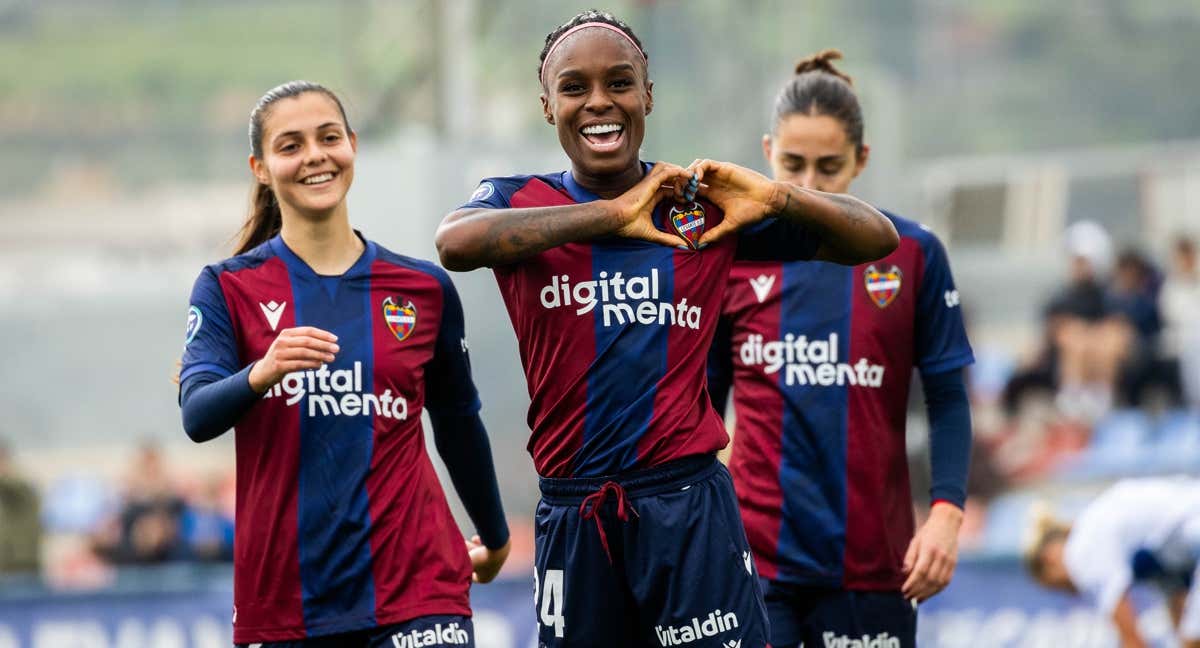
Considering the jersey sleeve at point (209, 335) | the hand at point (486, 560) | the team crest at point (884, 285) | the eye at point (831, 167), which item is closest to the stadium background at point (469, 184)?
the jersey sleeve at point (209, 335)

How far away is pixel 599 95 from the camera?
14.1 ft

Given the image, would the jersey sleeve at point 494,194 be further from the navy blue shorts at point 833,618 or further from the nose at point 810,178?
the navy blue shorts at point 833,618

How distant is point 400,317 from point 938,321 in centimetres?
167

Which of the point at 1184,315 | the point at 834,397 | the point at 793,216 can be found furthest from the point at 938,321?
the point at 1184,315

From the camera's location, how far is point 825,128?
5.50 meters

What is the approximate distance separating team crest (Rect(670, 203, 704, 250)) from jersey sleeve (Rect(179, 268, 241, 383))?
1.21 m

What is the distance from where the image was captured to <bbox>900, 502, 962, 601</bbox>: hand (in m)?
5.23

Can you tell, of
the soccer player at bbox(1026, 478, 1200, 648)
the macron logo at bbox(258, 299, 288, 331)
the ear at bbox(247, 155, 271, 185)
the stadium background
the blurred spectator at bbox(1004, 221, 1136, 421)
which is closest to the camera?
the macron logo at bbox(258, 299, 288, 331)

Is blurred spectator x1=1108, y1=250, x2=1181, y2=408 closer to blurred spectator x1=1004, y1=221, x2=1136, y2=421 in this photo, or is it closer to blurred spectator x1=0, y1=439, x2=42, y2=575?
blurred spectator x1=1004, y1=221, x2=1136, y2=421

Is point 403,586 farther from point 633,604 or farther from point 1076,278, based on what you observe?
point 1076,278

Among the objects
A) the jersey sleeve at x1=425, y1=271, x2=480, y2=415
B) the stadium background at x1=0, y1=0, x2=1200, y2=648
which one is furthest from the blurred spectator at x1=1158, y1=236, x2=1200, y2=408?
the jersey sleeve at x1=425, y1=271, x2=480, y2=415

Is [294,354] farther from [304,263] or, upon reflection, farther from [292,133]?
[292,133]

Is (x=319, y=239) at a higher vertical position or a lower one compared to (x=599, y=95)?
lower

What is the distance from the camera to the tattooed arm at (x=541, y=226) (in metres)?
4.25
